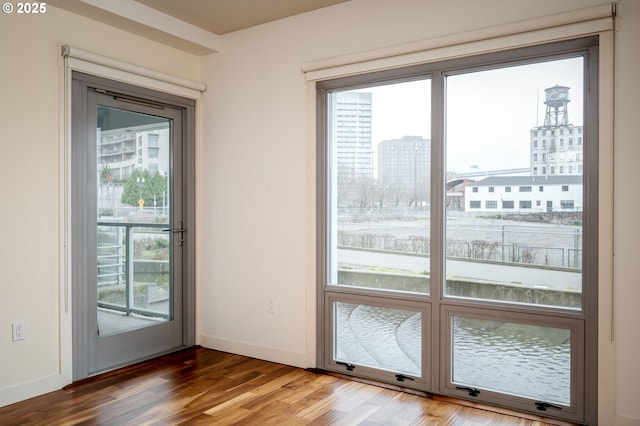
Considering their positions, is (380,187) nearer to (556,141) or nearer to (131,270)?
(556,141)

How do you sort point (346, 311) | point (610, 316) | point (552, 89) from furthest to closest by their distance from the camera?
point (346, 311) < point (552, 89) < point (610, 316)

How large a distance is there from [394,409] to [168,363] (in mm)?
1839

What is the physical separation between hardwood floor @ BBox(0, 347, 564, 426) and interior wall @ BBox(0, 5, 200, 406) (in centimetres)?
26

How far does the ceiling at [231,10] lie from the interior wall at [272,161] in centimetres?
10

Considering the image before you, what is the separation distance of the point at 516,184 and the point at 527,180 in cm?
7

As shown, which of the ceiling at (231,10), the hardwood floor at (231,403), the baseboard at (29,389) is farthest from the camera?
the ceiling at (231,10)

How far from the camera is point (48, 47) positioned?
319 cm

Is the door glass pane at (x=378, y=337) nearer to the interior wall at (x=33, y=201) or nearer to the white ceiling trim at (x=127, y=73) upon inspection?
the interior wall at (x=33, y=201)

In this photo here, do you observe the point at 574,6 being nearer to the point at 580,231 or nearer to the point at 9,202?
the point at 580,231

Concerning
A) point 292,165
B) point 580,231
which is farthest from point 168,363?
point 580,231

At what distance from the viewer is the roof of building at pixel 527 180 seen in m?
2.80

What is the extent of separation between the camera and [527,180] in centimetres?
→ 293

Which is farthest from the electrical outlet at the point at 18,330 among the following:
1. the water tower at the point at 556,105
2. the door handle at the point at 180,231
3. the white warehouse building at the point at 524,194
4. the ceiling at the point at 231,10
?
the water tower at the point at 556,105

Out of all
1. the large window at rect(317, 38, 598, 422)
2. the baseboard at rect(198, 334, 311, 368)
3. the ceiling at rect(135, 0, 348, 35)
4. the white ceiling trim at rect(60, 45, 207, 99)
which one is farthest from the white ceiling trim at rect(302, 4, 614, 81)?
the baseboard at rect(198, 334, 311, 368)
